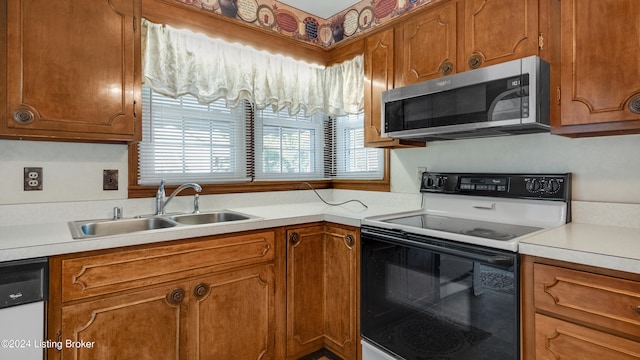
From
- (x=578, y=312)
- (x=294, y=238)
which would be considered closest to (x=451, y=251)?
(x=578, y=312)

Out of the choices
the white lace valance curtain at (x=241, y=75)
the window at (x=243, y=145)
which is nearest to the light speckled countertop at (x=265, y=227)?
the window at (x=243, y=145)

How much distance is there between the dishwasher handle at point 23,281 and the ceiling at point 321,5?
2.29 meters

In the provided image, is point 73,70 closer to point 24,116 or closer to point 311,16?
point 24,116

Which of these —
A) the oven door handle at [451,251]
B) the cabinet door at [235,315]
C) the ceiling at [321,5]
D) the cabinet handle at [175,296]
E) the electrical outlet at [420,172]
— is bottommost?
the cabinet door at [235,315]

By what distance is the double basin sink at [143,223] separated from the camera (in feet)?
5.54

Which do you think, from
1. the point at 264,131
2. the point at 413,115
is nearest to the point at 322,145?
the point at 264,131

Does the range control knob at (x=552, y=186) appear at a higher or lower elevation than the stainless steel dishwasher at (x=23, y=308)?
higher

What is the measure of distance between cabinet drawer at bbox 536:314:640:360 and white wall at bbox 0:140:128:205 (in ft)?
6.93

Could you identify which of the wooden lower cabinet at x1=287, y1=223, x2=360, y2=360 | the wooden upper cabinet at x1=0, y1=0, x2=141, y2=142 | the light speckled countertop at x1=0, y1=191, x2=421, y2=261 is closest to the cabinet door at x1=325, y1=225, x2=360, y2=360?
the wooden lower cabinet at x1=287, y1=223, x2=360, y2=360

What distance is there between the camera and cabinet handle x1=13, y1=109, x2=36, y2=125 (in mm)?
1381

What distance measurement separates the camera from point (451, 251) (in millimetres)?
1368

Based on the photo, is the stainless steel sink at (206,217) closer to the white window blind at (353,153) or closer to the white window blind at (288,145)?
the white window blind at (288,145)

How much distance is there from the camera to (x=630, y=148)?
4.69 ft

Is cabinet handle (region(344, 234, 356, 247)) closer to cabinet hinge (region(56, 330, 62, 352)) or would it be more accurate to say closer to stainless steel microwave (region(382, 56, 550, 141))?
stainless steel microwave (region(382, 56, 550, 141))
